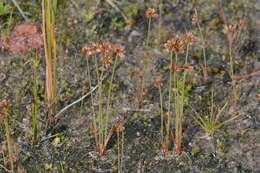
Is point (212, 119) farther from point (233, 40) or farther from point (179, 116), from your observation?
point (233, 40)

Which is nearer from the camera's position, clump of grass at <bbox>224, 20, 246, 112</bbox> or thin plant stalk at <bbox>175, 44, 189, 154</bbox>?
thin plant stalk at <bbox>175, 44, 189, 154</bbox>

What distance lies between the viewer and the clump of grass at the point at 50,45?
2672mm

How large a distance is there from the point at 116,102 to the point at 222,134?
631mm

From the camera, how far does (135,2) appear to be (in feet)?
→ 11.9

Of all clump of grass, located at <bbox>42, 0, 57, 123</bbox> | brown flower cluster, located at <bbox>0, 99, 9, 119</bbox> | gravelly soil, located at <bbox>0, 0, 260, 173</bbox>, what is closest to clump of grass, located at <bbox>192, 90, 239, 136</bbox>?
gravelly soil, located at <bbox>0, 0, 260, 173</bbox>

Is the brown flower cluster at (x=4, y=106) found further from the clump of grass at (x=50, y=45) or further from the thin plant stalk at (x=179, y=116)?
the thin plant stalk at (x=179, y=116)

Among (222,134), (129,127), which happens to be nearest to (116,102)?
(129,127)

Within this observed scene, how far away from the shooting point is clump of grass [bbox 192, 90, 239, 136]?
113 inches

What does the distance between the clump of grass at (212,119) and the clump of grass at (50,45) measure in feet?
2.57

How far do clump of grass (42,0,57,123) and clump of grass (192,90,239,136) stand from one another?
78cm

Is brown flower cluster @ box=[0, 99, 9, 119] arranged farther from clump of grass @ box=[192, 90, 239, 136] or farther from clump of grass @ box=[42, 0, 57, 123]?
clump of grass @ box=[192, 90, 239, 136]

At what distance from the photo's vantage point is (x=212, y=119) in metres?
2.94

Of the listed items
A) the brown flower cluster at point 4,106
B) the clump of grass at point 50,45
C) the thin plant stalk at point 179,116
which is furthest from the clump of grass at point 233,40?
the brown flower cluster at point 4,106

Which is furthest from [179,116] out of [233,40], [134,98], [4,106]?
[4,106]
